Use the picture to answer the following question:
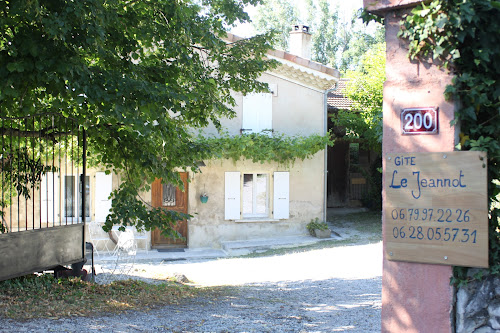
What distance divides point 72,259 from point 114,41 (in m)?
3.50

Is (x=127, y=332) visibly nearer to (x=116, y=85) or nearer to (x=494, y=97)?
(x=116, y=85)

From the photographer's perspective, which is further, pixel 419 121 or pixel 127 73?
pixel 127 73

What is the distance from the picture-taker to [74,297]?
6.98 meters

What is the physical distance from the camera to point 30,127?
841 cm

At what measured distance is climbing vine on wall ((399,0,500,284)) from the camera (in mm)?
3148

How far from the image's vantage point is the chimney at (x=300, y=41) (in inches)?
742

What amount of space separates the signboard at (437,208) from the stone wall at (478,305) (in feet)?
0.59

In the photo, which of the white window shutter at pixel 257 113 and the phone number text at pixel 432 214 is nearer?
the phone number text at pixel 432 214

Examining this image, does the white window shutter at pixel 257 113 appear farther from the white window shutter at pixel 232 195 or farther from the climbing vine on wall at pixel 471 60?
the climbing vine on wall at pixel 471 60

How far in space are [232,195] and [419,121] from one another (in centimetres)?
1251

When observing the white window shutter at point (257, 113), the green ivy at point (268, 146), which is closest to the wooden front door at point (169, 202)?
the green ivy at point (268, 146)

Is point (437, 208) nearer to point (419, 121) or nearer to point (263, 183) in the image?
point (419, 121)

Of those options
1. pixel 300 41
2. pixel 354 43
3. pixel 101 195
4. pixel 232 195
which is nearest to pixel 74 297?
pixel 101 195

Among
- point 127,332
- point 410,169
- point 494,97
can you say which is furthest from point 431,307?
point 127,332
